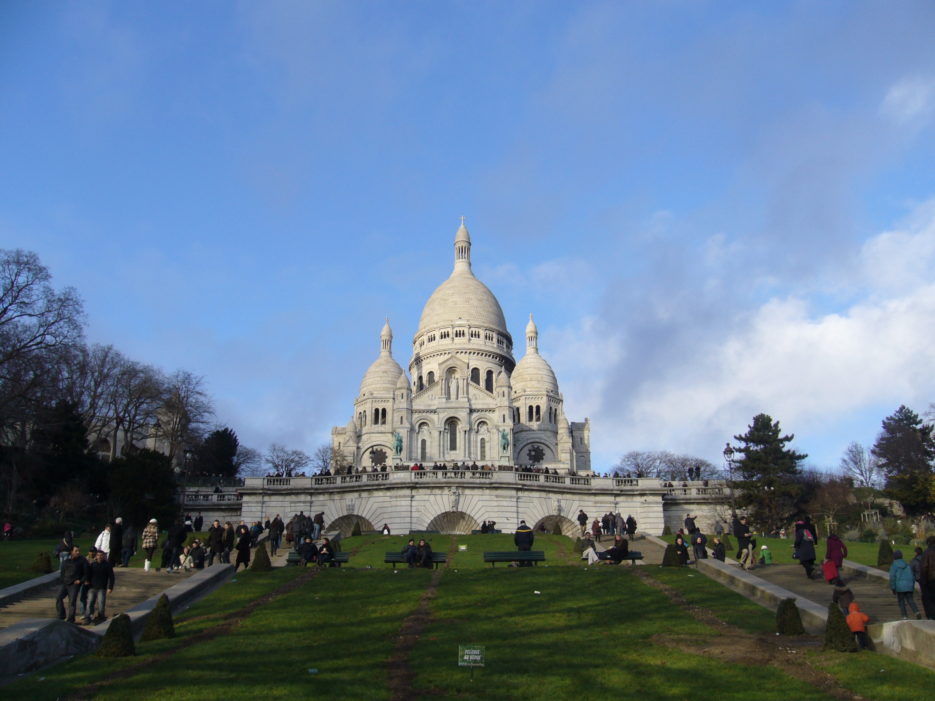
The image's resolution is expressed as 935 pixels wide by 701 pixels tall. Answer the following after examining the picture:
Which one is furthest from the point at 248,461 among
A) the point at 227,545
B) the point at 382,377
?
the point at 227,545

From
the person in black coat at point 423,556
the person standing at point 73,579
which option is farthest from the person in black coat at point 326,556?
the person standing at point 73,579

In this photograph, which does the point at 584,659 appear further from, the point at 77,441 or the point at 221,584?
the point at 77,441

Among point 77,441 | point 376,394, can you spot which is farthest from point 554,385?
point 77,441

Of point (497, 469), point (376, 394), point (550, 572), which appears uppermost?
point (376, 394)

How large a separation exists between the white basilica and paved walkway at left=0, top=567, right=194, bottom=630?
53.2m

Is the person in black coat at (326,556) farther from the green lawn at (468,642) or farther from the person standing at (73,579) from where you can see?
the person standing at (73,579)

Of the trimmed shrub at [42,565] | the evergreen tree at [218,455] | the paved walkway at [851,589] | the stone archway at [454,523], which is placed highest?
the evergreen tree at [218,455]

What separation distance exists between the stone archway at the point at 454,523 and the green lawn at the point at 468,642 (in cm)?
2398

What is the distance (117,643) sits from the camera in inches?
585

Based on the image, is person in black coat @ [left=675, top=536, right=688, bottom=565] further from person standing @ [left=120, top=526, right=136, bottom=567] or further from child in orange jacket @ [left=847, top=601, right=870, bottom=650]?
person standing @ [left=120, top=526, right=136, bottom=567]

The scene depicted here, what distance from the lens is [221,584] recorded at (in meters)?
23.7

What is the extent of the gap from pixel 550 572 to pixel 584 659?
375 inches

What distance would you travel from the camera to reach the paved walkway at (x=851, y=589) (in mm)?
18656

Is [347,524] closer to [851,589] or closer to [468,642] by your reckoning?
[851,589]
